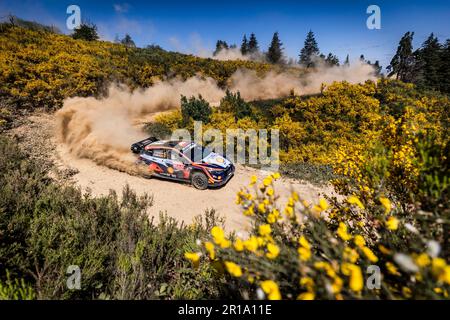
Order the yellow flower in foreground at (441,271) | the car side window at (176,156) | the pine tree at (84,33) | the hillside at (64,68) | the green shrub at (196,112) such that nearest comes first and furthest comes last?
the yellow flower in foreground at (441,271) → the car side window at (176,156) → the hillside at (64,68) → the green shrub at (196,112) → the pine tree at (84,33)

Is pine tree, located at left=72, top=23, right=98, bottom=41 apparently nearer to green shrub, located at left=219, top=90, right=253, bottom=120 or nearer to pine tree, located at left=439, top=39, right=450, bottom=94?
green shrub, located at left=219, top=90, right=253, bottom=120

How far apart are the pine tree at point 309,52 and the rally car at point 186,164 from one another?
62.4 m

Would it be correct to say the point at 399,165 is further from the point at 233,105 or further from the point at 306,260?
the point at 233,105

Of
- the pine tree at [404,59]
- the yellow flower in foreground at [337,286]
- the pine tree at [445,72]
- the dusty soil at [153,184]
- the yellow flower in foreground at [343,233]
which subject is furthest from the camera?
the pine tree at [404,59]

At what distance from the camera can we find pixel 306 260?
6.55ft

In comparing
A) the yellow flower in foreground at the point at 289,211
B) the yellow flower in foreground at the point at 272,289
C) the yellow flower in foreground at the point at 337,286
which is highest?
the yellow flower in foreground at the point at 289,211

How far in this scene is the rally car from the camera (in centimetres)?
974

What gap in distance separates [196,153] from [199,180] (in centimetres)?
117

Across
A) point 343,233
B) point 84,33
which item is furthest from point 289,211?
point 84,33

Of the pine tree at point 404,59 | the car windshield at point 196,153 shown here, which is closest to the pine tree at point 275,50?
the pine tree at point 404,59

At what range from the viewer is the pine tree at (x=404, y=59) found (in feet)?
147

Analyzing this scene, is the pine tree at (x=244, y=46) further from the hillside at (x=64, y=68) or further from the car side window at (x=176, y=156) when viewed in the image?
the car side window at (x=176, y=156)

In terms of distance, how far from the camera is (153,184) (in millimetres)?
10266

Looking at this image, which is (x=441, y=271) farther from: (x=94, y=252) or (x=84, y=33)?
(x=84, y=33)
